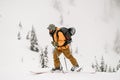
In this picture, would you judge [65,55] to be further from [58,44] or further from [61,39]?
[61,39]

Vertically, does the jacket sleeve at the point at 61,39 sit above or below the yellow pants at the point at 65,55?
above

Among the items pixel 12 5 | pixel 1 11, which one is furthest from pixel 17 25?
pixel 12 5

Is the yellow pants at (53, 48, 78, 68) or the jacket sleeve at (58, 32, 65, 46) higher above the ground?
the jacket sleeve at (58, 32, 65, 46)

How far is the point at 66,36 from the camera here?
16.1 metres

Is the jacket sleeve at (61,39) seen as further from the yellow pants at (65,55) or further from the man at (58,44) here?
the yellow pants at (65,55)

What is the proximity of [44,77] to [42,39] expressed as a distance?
132m

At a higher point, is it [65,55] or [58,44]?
[58,44]

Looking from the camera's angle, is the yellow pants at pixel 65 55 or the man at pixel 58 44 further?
the yellow pants at pixel 65 55

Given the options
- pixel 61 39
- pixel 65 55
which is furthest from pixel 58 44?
pixel 65 55

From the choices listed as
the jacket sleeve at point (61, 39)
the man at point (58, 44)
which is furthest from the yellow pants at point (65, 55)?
the jacket sleeve at point (61, 39)

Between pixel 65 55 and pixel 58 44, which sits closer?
pixel 58 44

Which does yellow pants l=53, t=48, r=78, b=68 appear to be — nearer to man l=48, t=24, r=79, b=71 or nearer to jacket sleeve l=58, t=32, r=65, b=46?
man l=48, t=24, r=79, b=71

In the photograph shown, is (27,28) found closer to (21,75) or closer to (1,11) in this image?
(1,11)

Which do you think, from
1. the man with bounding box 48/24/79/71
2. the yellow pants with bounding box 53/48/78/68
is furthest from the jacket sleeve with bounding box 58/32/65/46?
Result: the yellow pants with bounding box 53/48/78/68
